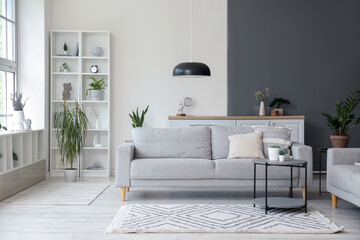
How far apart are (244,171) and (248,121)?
2070mm

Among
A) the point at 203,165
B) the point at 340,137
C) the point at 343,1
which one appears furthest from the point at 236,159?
the point at 343,1

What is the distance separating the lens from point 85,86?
755 centimetres

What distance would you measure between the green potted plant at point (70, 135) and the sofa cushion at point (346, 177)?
3.59 m

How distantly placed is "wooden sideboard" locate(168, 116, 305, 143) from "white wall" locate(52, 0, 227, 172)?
0.47m

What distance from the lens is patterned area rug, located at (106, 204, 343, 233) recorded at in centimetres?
387

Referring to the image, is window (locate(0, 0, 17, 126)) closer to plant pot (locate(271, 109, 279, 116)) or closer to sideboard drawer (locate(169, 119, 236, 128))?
sideboard drawer (locate(169, 119, 236, 128))

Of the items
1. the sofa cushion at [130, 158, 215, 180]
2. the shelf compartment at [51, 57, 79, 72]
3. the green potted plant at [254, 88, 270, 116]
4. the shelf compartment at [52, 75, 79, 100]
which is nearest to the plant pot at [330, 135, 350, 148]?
the green potted plant at [254, 88, 270, 116]

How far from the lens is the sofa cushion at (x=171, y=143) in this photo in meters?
5.68

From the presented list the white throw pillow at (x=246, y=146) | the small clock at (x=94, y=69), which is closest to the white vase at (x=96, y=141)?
the small clock at (x=94, y=69)

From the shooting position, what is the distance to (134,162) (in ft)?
17.3

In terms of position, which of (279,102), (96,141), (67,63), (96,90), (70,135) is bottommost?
(96,141)

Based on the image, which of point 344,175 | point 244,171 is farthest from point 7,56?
point 344,175

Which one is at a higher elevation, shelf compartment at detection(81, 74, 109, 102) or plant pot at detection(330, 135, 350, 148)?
shelf compartment at detection(81, 74, 109, 102)

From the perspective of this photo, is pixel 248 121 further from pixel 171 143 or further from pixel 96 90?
pixel 96 90
